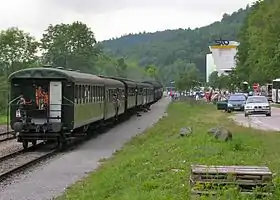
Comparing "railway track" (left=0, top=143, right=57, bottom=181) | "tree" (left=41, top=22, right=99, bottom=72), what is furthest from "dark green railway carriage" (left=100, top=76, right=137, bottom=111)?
"tree" (left=41, top=22, right=99, bottom=72)

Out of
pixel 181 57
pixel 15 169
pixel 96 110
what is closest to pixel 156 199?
pixel 15 169

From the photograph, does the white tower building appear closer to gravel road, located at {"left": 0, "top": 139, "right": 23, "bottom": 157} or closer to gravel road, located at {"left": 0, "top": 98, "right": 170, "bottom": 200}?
gravel road, located at {"left": 0, "top": 139, "right": 23, "bottom": 157}

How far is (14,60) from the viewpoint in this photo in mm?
74875

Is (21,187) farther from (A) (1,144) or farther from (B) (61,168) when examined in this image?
(A) (1,144)

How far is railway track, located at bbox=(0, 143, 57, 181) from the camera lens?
18.7 m

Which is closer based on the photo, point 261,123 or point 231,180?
point 231,180

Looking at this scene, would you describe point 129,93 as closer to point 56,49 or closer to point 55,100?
point 55,100

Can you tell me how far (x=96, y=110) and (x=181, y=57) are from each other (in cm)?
16866

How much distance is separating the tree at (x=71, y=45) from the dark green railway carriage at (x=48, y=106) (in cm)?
7000

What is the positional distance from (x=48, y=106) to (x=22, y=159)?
3856mm

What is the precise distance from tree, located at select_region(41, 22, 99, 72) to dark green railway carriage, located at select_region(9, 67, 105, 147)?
2756 inches

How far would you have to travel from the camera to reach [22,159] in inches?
875

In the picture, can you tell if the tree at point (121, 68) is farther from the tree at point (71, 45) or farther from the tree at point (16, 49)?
the tree at point (16, 49)

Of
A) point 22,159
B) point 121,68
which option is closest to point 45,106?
point 22,159
